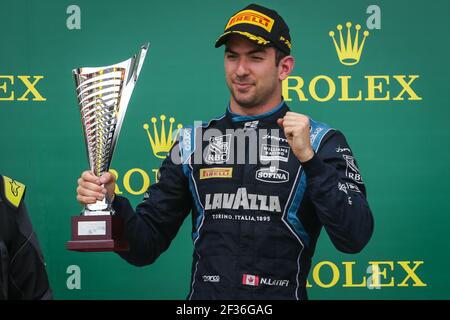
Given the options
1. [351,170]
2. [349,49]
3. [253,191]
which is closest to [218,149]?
[253,191]

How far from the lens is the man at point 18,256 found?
2105mm

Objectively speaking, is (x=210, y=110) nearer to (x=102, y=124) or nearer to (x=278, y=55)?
(x=278, y=55)

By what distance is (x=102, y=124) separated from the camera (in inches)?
100

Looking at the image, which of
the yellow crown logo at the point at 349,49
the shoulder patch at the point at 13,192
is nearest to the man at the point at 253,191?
the shoulder patch at the point at 13,192

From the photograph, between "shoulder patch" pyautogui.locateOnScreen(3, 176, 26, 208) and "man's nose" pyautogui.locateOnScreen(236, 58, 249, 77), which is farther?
"man's nose" pyautogui.locateOnScreen(236, 58, 249, 77)

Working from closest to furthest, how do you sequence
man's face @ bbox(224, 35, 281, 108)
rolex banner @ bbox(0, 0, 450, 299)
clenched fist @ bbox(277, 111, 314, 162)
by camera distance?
clenched fist @ bbox(277, 111, 314, 162)
man's face @ bbox(224, 35, 281, 108)
rolex banner @ bbox(0, 0, 450, 299)

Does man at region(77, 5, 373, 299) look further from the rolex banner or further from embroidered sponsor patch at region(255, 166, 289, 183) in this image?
the rolex banner

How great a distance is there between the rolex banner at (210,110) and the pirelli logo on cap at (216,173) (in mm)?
565

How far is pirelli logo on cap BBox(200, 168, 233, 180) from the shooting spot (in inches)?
105

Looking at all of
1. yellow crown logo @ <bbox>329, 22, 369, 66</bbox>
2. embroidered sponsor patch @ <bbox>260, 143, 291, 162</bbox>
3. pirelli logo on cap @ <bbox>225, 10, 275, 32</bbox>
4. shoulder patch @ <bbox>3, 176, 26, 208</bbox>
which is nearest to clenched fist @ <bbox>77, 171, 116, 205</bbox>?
shoulder patch @ <bbox>3, 176, 26, 208</bbox>

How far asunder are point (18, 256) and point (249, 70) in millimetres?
919

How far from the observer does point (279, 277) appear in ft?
8.34

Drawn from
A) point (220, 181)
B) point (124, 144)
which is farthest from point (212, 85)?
point (220, 181)

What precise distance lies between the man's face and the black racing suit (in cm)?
9
